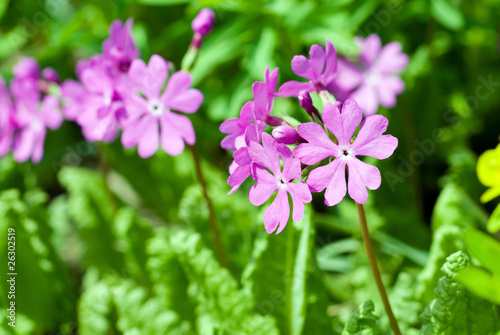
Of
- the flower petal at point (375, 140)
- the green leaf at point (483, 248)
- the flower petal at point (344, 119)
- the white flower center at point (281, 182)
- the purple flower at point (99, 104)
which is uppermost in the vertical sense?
the purple flower at point (99, 104)

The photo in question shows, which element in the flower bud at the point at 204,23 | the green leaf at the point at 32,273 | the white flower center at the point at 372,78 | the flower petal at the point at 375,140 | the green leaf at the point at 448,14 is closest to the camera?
the flower petal at the point at 375,140

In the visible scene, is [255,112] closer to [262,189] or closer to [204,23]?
[262,189]

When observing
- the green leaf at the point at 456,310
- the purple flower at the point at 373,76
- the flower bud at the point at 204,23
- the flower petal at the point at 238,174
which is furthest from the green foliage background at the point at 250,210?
the flower petal at the point at 238,174

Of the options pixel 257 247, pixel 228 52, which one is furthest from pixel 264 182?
pixel 228 52

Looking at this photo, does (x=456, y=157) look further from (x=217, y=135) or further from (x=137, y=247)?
(x=137, y=247)

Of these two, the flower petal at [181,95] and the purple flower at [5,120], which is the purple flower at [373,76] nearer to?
the flower petal at [181,95]

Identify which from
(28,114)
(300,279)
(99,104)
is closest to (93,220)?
(28,114)

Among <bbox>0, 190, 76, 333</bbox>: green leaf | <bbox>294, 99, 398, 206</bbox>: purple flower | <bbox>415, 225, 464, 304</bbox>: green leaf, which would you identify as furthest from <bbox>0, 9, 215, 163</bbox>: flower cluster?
<bbox>415, 225, 464, 304</bbox>: green leaf
